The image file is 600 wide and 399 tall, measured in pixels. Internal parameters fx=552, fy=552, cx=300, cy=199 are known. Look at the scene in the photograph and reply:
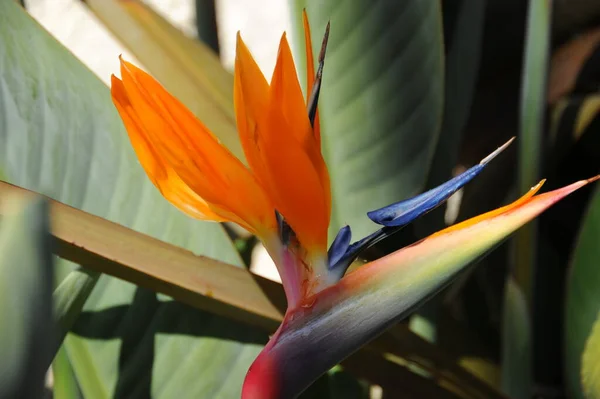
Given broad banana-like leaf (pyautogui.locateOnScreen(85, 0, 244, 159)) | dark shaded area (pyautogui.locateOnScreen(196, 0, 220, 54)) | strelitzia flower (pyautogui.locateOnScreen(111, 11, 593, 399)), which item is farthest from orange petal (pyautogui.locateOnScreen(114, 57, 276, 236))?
dark shaded area (pyautogui.locateOnScreen(196, 0, 220, 54))

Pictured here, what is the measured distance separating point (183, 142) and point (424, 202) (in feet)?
0.48

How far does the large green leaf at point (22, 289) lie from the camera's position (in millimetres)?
151

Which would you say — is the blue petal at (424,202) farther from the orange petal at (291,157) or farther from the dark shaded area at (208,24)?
the dark shaded area at (208,24)

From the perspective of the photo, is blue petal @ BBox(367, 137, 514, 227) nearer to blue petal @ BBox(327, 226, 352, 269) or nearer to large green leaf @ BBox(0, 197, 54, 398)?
blue petal @ BBox(327, 226, 352, 269)

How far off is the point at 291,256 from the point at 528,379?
0.37 m

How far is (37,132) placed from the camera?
555 millimetres

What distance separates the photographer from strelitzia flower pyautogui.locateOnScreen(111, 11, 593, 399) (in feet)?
1.00

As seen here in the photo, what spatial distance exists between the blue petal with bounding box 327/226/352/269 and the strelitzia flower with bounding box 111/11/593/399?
0.05 feet

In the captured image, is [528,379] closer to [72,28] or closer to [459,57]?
[459,57]

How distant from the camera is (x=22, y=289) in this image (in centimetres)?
15

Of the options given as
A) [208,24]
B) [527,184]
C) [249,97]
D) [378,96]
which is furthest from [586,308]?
[208,24]

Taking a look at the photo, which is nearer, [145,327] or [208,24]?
[145,327]

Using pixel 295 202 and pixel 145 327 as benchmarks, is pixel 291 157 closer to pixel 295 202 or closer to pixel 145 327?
pixel 295 202

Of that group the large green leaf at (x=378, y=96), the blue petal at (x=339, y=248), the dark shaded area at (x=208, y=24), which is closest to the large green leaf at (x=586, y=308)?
the large green leaf at (x=378, y=96)
